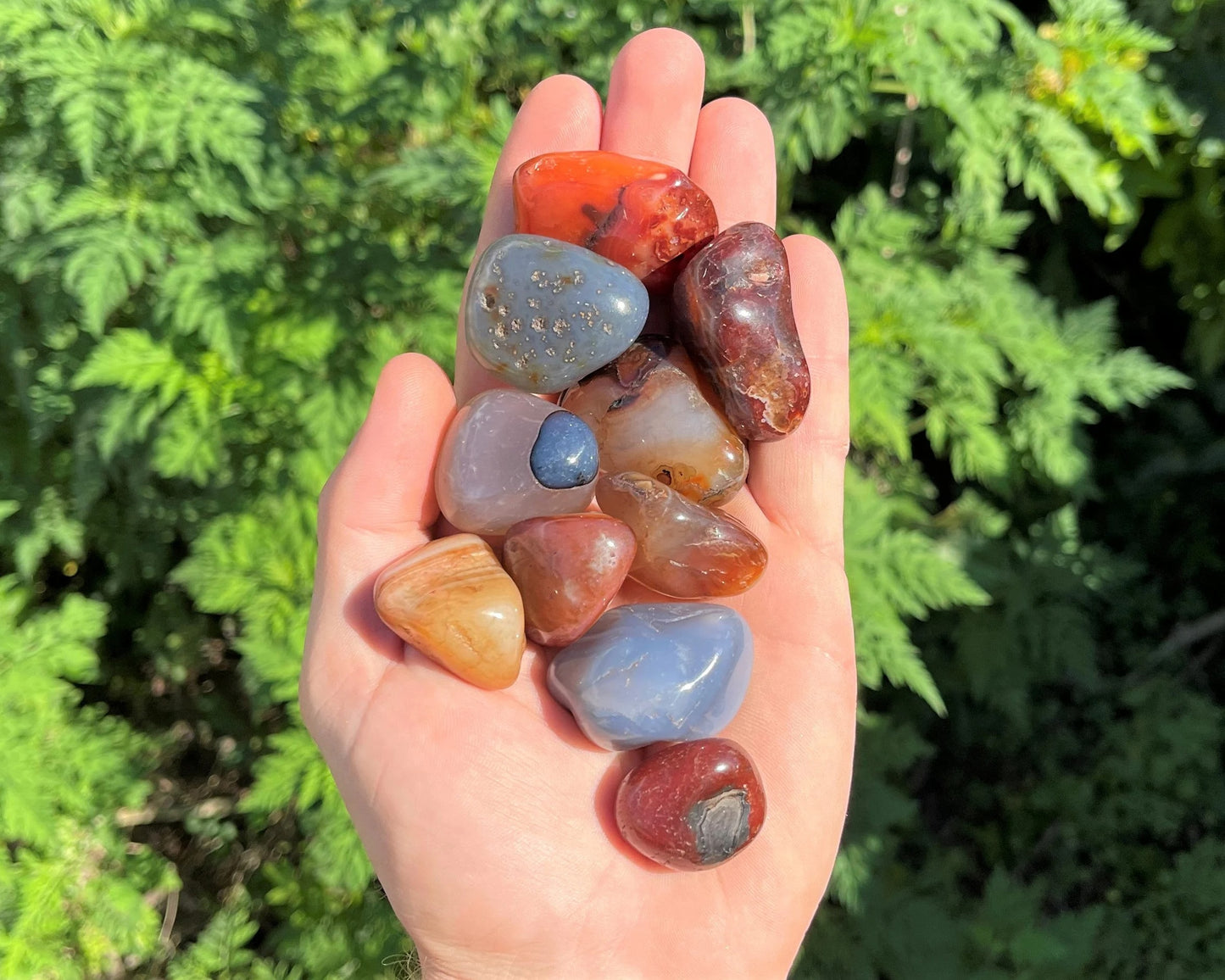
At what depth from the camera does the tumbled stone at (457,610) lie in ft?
6.53

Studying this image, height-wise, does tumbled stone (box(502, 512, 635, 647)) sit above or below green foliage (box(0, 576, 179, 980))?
above

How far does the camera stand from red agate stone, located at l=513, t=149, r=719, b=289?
2.42m

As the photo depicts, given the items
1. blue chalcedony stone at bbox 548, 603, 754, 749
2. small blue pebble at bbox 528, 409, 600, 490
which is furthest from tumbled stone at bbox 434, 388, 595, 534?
blue chalcedony stone at bbox 548, 603, 754, 749

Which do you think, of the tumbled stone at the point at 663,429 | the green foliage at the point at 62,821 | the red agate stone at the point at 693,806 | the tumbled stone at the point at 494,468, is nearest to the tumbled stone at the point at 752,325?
the tumbled stone at the point at 663,429

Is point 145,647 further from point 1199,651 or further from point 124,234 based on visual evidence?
point 1199,651

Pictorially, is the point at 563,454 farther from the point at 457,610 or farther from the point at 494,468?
the point at 457,610

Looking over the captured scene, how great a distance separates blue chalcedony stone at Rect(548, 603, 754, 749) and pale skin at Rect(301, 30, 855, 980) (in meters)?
0.09

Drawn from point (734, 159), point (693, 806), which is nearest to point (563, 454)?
point (693, 806)

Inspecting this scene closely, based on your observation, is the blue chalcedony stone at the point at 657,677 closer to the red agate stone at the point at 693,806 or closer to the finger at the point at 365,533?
the red agate stone at the point at 693,806

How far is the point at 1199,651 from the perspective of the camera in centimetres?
411

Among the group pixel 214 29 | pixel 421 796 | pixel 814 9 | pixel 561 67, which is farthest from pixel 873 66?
pixel 421 796

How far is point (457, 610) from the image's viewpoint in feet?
6.66

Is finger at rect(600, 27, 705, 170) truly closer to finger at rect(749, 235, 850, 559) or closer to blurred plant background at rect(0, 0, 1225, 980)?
blurred plant background at rect(0, 0, 1225, 980)

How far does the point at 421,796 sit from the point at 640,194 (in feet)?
4.98
